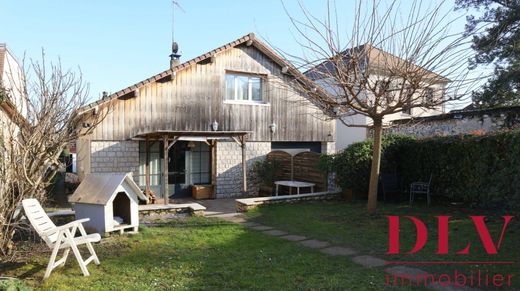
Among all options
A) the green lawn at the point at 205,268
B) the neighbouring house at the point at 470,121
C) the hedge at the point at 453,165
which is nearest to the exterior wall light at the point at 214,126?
the hedge at the point at 453,165

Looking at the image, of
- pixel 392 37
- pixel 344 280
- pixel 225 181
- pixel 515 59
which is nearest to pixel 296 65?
pixel 392 37

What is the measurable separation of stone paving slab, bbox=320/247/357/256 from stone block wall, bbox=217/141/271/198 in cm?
794

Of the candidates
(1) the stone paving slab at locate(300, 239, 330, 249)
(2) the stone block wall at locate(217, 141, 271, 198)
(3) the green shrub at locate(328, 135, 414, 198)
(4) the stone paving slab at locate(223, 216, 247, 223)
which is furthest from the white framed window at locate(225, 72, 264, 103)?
(1) the stone paving slab at locate(300, 239, 330, 249)

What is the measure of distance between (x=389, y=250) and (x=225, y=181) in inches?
338

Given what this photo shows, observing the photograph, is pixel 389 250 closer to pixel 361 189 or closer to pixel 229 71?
pixel 361 189

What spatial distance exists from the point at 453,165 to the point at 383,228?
13.9ft

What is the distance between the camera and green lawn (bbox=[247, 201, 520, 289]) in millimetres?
5738

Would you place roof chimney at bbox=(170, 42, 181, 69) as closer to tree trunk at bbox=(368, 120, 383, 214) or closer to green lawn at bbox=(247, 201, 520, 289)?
green lawn at bbox=(247, 201, 520, 289)

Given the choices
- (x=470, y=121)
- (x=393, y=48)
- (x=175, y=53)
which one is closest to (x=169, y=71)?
(x=175, y=53)

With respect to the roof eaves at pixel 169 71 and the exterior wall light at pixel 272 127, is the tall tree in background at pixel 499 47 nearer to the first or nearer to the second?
the exterior wall light at pixel 272 127

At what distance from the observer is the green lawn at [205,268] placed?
4.68 meters

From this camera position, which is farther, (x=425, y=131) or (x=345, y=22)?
(x=425, y=131)

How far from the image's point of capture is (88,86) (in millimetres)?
7082

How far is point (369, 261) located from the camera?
5.69 m
